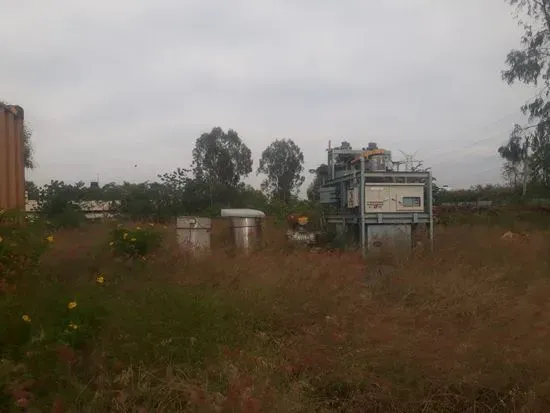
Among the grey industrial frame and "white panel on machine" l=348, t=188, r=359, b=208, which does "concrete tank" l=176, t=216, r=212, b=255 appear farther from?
"white panel on machine" l=348, t=188, r=359, b=208

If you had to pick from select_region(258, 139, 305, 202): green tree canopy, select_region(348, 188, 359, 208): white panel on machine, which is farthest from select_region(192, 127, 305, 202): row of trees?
select_region(348, 188, 359, 208): white panel on machine

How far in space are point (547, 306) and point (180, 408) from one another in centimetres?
392

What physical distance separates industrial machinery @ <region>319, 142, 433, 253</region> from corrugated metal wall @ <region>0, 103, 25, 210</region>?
6.01 metres

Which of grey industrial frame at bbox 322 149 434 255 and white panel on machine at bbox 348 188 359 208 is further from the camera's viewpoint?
white panel on machine at bbox 348 188 359 208

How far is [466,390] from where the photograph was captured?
11.9 ft

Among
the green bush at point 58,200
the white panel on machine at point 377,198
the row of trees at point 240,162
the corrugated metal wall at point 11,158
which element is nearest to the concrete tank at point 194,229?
the corrugated metal wall at point 11,158

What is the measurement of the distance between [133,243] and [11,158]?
1907 mm

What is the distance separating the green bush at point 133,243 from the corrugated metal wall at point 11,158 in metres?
1.35

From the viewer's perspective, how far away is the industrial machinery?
10.4 m

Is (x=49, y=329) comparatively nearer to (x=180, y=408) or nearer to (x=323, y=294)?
(x=180, y=408)

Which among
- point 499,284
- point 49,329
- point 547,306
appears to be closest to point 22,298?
point 49,329

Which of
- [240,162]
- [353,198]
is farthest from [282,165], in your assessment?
[353,198]

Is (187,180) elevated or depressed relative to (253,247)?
elevated

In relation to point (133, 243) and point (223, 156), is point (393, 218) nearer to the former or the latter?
point (133, 243)
